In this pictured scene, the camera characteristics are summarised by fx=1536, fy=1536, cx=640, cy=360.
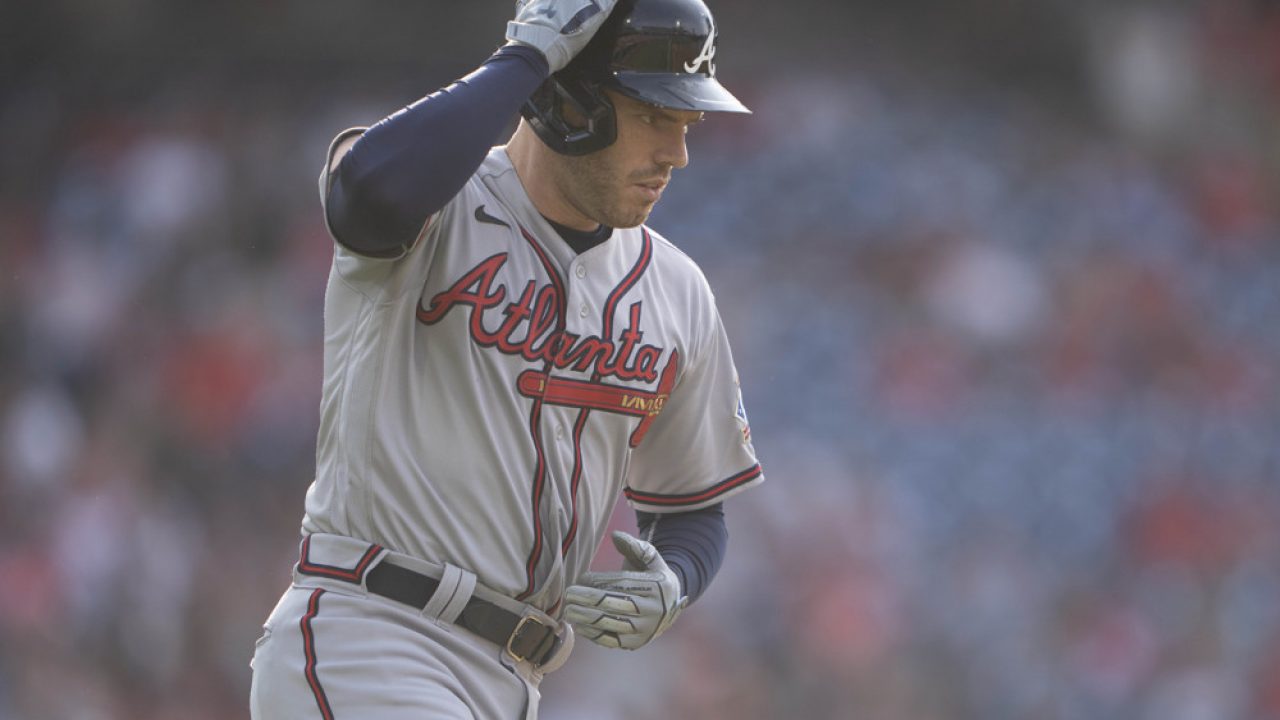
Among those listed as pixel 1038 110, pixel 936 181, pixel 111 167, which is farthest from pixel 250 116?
pixel 1038 110

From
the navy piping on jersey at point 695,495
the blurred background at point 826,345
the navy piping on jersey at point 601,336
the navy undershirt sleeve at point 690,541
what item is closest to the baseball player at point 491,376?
the navy piping on jersey at point 601,336

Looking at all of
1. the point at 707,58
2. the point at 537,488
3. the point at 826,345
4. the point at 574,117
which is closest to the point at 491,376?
the point at 537,488

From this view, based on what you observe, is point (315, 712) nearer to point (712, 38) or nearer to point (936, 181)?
point (712, 38)

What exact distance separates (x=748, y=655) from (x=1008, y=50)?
5.89 metres

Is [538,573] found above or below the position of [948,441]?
above

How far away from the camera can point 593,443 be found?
269 centimetres

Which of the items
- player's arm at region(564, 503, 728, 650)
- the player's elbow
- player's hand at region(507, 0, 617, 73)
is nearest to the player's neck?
player's hand at region(507, 0, 617, 73)

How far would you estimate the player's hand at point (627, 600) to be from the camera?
2.52m

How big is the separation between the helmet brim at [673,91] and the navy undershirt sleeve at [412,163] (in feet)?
0.91

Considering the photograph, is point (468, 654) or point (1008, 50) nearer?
point (468, 654)

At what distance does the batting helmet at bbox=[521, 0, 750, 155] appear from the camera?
261 centimetres

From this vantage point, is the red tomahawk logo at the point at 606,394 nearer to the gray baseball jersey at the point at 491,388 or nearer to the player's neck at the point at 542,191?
the gray baseball jersey at the point at 491,388

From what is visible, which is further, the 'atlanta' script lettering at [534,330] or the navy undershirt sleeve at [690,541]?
the navy undershirt sleeve at [690,541]

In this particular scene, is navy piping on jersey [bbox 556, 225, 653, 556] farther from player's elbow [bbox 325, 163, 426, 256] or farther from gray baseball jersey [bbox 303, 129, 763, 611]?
player's elbow [bbox 325, 163, 426, 256]
